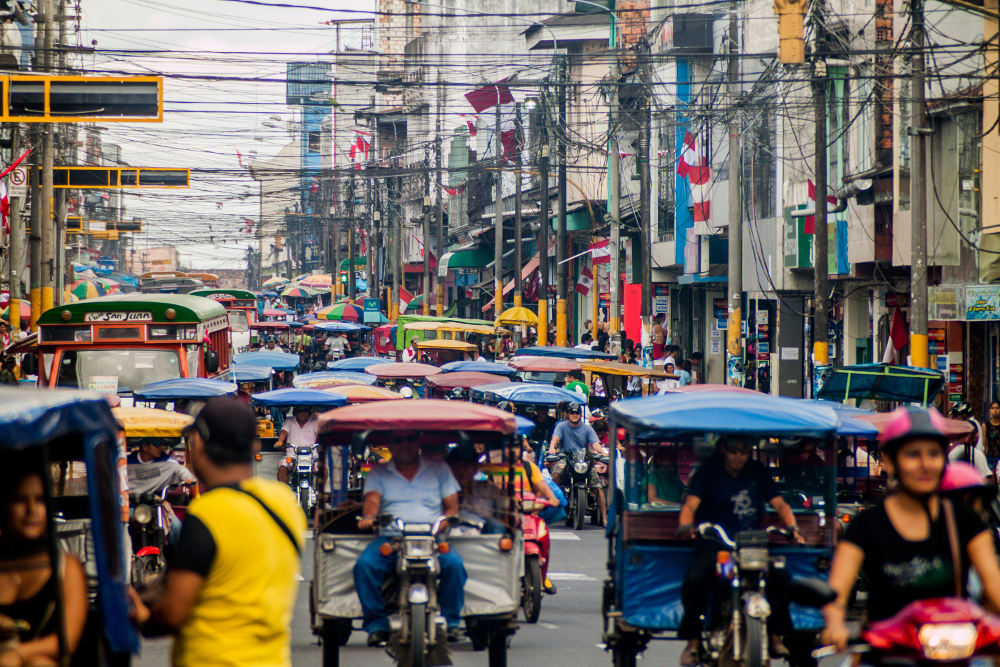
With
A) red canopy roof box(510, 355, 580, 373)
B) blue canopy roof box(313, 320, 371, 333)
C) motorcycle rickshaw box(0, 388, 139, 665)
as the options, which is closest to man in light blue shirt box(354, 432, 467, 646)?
motorcycle rickshaw box(0, 388, 139, 665)

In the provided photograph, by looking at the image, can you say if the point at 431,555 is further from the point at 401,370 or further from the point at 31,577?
the point at 401,370

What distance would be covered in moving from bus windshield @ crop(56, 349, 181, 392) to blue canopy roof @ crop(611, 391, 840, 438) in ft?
45.4

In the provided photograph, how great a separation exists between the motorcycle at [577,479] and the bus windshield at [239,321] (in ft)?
99.9

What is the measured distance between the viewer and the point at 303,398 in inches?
754

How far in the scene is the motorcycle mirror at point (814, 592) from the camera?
5.66 m

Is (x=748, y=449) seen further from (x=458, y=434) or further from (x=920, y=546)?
(x=920, y=546)

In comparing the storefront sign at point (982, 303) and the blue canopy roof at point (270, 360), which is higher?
the storefront sign at point (982, 303)

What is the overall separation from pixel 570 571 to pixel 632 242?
33235 millimetres

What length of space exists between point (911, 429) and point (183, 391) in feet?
49.4

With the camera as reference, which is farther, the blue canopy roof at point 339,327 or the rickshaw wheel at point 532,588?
the blue canopy roof at point 339,327

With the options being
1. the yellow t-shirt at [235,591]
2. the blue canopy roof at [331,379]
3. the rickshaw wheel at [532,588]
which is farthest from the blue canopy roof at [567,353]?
the yellow t-shirt at [235,591]

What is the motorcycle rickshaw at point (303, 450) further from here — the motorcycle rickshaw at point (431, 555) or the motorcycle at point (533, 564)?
the motorcycle rickshaw at point (431, 555)


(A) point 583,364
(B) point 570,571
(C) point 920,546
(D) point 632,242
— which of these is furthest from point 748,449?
(D) point 632,242

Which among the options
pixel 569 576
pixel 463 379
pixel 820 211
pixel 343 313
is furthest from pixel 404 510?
pixel 343 313
